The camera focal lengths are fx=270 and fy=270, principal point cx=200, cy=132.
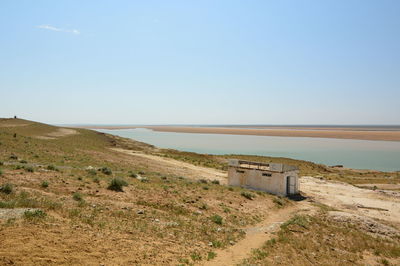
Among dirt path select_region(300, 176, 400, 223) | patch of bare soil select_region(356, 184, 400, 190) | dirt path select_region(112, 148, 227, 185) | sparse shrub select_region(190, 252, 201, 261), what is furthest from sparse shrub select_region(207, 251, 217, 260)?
patch of bare soil select_region(356, 184, 400, 190)

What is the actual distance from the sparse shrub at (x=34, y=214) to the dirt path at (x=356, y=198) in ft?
86.4

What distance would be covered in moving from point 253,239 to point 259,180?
17058 mm

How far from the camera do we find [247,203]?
24.0m

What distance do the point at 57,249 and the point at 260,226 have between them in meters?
13.3

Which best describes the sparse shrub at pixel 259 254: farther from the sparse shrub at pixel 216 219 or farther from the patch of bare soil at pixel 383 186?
the patch of bare soil at pixel 383 186

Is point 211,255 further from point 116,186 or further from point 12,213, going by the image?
point 116,186

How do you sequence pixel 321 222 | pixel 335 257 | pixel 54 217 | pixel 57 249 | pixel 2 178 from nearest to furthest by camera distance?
pixel 57 249
pixel 54 217
pixel 335 257
pixel 2 178
pixel 321 222

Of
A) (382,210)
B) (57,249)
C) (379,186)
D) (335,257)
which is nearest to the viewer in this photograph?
(57,249)

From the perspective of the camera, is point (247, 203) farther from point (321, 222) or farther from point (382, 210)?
point (382, 210)

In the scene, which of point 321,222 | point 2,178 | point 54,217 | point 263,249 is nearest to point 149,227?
point 54,217

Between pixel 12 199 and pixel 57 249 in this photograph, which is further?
pixel 12 199

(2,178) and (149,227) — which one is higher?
(2,178)

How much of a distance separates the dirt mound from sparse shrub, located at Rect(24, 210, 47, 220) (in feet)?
68.7

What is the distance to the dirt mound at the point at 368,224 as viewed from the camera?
20.4 meters
